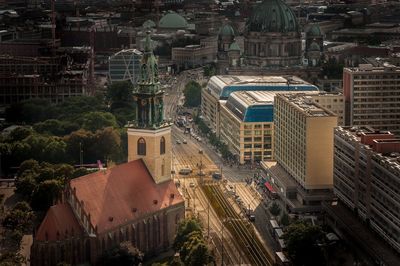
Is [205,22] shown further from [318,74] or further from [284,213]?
[284,213]

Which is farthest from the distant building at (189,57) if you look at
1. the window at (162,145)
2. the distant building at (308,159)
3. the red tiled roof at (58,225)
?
the red tiled roof at (58,225)

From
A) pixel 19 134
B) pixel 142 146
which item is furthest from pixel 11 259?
pixel 19 134

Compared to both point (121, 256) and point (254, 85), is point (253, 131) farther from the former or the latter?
point (121, 256)

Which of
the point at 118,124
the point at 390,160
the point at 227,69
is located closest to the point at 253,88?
the point at 118,124

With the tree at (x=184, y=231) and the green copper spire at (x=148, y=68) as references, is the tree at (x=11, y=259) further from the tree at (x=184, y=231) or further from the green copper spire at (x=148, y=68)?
the green copper spire at (x=148, y=68)

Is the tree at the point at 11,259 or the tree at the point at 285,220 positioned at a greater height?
the tree at the point at 11,259
